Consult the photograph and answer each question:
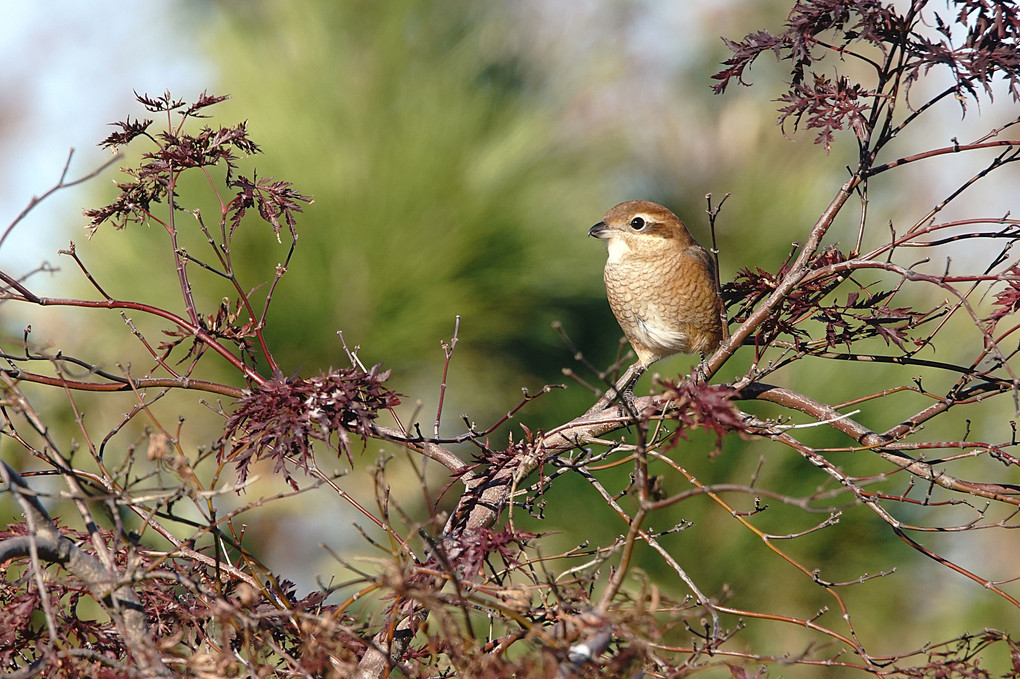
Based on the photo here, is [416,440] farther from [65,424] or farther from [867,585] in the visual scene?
[867,585]

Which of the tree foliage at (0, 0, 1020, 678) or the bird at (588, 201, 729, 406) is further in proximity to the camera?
the bird at (588, 201, 729, 406)

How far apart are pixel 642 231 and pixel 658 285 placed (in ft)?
0.53

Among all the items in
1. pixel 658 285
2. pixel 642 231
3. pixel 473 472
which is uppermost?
pixel 642 231

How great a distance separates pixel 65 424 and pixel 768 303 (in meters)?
2.87

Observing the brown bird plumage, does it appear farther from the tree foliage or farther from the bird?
the tree foliage

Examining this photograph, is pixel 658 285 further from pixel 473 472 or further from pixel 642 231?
pixel 473 472

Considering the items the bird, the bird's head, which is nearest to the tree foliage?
the bird

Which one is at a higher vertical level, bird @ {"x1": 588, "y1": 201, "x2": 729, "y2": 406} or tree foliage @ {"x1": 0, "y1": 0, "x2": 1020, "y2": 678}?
bird @ {"x1": 588, "y1": 201, "x2": 729, "y2": 406}

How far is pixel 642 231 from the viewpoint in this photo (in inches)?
97.5

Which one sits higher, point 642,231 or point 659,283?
point 642,231

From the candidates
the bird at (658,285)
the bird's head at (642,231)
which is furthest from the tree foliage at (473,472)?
the bird's head at (642,231)

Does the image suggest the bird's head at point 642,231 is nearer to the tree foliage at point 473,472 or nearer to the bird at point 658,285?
the bird at point 658,285

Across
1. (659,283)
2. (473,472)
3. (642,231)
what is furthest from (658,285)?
(473,472)

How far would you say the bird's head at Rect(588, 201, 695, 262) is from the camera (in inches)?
96.8
